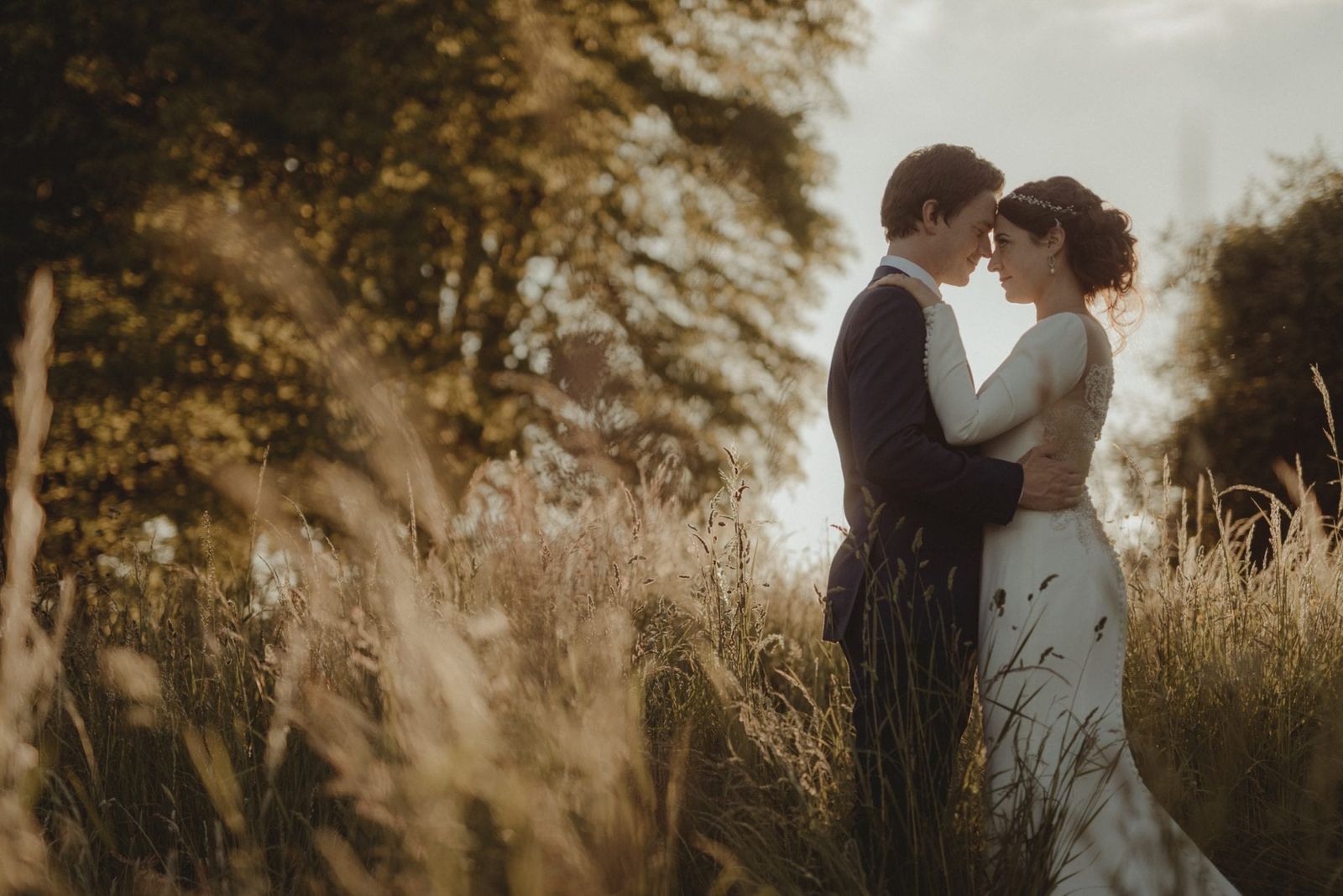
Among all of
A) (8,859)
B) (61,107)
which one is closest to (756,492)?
(8,859)

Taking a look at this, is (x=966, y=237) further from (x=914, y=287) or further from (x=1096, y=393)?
(x=1096, y=393)

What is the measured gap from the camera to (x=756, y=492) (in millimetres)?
5133

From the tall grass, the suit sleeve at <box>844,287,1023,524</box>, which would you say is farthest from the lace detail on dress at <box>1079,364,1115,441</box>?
the tall grass

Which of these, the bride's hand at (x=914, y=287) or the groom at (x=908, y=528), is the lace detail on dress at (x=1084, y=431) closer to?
the groom at (x=908, y=528)

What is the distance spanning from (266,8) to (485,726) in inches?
376

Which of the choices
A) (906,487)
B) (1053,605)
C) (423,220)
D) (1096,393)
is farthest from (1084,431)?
(423,220)

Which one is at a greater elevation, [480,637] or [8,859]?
[480,637]

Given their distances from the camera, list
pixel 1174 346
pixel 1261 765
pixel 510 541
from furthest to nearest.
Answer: pixel 1174 346 → pixel 510 541 → pixel 1261 765

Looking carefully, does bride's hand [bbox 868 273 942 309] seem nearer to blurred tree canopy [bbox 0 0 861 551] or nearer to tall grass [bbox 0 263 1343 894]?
tall grass [bbox 0 263 1343 894]

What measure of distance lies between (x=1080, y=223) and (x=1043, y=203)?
0.41ft

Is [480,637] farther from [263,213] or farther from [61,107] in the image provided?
[61,107]

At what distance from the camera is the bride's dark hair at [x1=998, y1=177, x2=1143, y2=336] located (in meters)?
2.92

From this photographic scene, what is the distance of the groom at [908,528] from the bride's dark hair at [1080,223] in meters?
0.19

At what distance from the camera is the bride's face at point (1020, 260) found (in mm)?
2936
